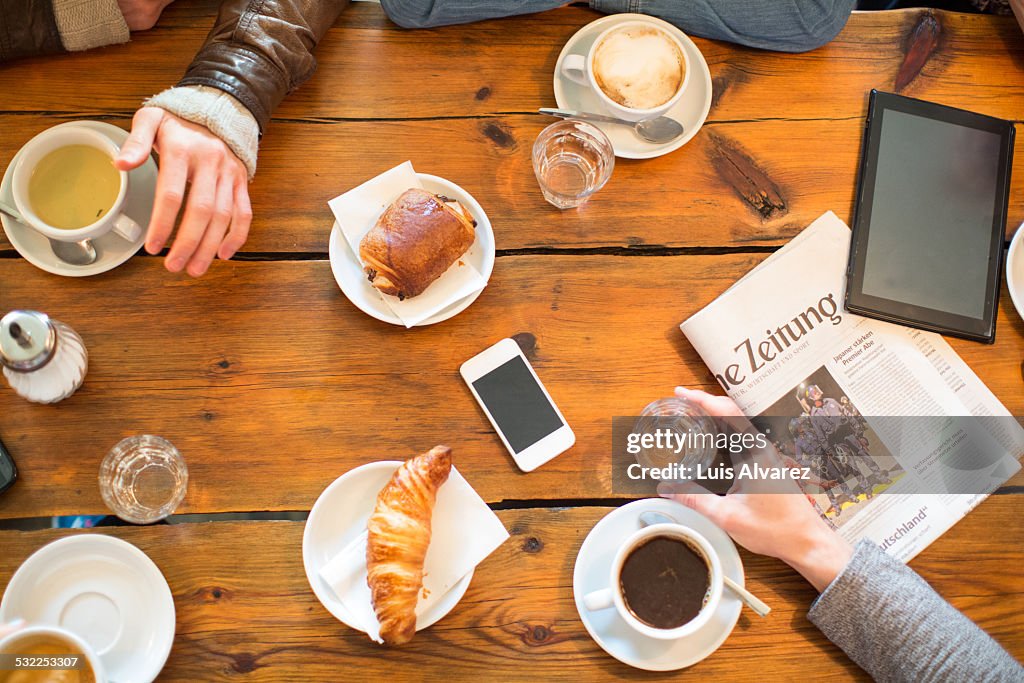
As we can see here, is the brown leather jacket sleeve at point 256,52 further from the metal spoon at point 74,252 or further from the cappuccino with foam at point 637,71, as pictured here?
the cappuccino with foam at point 637,71

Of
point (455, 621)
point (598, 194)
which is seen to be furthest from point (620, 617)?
point (598, 194)

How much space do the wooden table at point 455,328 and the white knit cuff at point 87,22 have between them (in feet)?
0.15

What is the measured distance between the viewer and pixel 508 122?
1206 mm

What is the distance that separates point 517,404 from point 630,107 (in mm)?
474

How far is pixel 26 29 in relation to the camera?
1108 mm

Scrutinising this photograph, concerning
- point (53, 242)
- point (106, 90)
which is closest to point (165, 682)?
point (53, 242)

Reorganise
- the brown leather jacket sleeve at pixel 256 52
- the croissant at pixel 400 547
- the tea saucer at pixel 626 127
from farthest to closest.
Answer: the tea saucer at pixel 626 127
the brown leather jacket sleeve at pixel 256 52
the croissant at pixel 400 547

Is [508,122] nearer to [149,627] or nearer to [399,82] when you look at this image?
[399,82]

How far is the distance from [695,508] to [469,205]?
1.78 ft

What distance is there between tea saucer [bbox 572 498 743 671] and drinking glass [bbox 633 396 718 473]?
72 millimetres

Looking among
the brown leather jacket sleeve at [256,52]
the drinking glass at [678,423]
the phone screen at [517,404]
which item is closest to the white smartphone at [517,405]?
the phone screen at [517,404]

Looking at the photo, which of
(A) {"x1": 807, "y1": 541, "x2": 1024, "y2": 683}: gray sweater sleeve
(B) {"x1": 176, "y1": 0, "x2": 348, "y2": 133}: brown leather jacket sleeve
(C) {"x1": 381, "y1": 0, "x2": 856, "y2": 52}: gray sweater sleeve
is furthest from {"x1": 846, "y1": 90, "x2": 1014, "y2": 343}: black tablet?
(B) {"x1": 176, "y1": 0, "x2": 348, "y2": 133}: brown leather jacket sleeve

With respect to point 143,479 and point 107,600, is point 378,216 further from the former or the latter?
point 107,600

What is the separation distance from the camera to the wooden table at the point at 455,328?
1067 mm
